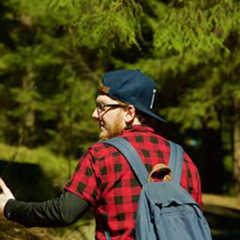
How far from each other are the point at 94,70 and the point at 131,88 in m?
16.4

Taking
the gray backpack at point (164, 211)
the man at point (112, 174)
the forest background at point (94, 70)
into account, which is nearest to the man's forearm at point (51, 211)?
the man at point (112, 174)

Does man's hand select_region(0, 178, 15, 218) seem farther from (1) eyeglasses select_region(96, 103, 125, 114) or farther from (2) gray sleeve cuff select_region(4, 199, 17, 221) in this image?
(1) eyeglasses select_region(96, 103, 125, 114)

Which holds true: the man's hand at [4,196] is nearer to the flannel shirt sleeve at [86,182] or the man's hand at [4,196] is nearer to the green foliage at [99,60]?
the flannel shirt sleeve at [86,182]

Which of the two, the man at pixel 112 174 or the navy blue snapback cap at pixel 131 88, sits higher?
→ the navy blue snapback cap at pixel 131 88

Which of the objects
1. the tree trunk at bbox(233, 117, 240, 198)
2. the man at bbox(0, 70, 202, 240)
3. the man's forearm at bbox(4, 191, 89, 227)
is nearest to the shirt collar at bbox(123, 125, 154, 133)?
the man at bbox(0, 70, 202, 240)

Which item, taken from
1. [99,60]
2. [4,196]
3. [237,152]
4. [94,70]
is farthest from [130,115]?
[237,152]

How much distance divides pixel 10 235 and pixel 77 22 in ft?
10.4

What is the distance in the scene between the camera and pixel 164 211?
2730 millimetres

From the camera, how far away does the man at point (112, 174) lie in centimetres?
282

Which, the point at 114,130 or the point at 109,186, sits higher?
the point at 114,130

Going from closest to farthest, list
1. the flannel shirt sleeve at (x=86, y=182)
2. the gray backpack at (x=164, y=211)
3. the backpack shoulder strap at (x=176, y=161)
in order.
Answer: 1. the gray backpack at (x=164, y=211)
2. the flannel shirt sleeve at (x=86, y=182)
3. the backpack shoulder strap at (x=176, y=161)

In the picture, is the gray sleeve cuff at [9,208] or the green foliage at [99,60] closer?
the gray sleeve cuff at [9,208]

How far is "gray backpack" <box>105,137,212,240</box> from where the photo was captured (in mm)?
2699

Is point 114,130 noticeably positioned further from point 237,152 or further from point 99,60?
point 237,152
